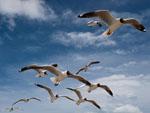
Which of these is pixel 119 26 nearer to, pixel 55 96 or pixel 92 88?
pixel 92 88

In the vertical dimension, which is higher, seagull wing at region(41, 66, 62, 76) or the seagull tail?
seagull wing at region(41, 66, 62, 76)

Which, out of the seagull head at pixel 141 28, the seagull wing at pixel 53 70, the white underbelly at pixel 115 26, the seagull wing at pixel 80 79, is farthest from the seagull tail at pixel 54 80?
the seagull head at pixel 141 28

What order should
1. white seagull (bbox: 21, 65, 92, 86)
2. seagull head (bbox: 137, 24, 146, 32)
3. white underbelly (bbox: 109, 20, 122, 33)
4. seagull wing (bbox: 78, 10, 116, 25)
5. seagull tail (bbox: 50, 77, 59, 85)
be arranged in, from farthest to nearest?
seagull tail (bbox: 50, 77, 59, 85) → white seagull (bbox: 21, 65, 92, 86) → white underbelly (bbox: 109, 20, 122, 33) → seagull head (bbox: 137, 24, 146, 32) → seagull wing (bbox: 78, 10, 116, 25)

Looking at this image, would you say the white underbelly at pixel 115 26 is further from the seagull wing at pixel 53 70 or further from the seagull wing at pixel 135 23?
the seagull wing at pixel 53 70

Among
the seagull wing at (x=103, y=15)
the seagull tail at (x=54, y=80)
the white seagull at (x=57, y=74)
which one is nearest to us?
the seagull wing at (x=103, y=15)

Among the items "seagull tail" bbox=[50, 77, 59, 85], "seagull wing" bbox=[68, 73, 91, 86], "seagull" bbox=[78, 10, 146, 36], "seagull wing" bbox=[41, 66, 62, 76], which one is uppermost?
"seagull" bbox=[78, 10, 146, 36]

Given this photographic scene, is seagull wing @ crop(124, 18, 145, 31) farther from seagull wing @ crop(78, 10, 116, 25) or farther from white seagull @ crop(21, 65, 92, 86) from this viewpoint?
white seagull @ crop(21, 65, 92, 86)

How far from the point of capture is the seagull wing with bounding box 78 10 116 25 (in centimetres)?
3195

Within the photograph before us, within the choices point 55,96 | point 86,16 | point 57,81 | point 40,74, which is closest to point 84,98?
point 55,96

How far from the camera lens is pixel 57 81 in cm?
4009

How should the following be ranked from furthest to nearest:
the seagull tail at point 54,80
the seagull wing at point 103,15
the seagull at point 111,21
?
1. the seagull tail at point 54,80
2. the seagull at point 111,21
3. the seagull wing at point 103,15

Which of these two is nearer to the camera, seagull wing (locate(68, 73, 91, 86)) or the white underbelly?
the white underbelly

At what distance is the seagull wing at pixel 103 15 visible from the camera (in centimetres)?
3195

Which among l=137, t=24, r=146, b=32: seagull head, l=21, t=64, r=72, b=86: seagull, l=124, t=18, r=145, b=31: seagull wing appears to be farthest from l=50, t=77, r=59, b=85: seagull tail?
l=137, t=24, r=146, b=32: seagull head
